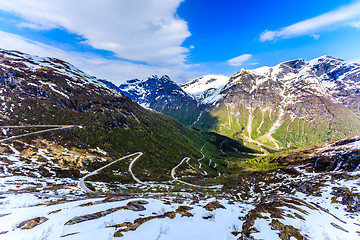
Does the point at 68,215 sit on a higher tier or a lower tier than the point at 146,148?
higher

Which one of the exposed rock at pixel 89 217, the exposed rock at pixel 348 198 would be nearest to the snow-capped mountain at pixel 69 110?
the exposed rock at pixel 89 217

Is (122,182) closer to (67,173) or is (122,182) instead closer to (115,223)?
(67,173)

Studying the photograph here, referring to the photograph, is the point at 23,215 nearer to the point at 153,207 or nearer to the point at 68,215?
the point at 68,215

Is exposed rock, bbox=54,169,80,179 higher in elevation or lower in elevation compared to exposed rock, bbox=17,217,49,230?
lower

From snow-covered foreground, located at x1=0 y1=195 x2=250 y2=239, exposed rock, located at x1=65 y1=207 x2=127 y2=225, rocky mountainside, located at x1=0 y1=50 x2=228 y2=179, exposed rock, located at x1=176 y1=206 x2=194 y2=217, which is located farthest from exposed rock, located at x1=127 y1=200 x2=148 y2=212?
rocky mountainside, located at x1=0 y1=50 x2=228 y2=179

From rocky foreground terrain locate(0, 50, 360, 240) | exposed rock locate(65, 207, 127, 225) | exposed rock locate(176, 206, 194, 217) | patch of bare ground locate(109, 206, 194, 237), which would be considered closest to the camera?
patch of bare ground locate(109, 206, 194, 237)

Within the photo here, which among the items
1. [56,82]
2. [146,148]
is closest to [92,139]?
[146,148]

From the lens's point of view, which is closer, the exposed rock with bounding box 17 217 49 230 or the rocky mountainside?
the exposed rock with bounding box 17 217 49 230

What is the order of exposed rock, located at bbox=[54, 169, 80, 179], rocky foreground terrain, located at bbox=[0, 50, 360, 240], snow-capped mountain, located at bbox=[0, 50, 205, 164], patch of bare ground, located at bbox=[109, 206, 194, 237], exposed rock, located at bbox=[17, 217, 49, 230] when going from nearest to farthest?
exposed rock, located at bbox=[17, 217, 49, 230] < patch of bare ground, located at bbox=[109, 206, 194, 237] < rocky foreground terrain, located at bbox=[0, 50, 360, 240] < exposed rock, located at bbox=[54, 169, 80, 179] < snow-capped mountain, located at bbox=[0, 50, 205, 164]

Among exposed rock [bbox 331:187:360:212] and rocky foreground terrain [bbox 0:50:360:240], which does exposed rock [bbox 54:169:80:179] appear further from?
exposed rock [bbox 331:187:360:212]
